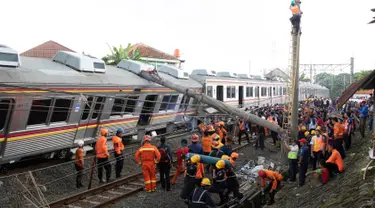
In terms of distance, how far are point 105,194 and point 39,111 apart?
3121mm

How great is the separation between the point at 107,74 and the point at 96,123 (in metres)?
1.77

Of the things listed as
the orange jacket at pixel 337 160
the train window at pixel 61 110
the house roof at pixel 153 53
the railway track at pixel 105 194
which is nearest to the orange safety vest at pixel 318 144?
the orange jacket at pixel 337 160

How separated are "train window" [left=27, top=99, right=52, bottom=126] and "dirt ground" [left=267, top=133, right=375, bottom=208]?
664 cm

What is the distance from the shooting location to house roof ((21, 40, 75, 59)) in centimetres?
3494

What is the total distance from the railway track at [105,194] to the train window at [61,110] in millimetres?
2741

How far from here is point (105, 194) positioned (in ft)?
28.4

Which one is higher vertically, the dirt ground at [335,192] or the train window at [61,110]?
the train window at [61,110]

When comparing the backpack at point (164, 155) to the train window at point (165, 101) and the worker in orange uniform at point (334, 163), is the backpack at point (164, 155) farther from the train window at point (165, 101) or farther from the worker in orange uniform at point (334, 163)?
the train window at point (165, 101)

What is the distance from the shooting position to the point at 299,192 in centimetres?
859

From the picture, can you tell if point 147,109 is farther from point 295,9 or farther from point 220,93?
point 295,9

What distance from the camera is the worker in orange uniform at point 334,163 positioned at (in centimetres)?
850

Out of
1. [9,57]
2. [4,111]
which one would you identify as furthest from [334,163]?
[9,57]

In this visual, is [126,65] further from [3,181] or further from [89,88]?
[3,181]

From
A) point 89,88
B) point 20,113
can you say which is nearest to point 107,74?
point 89,88
